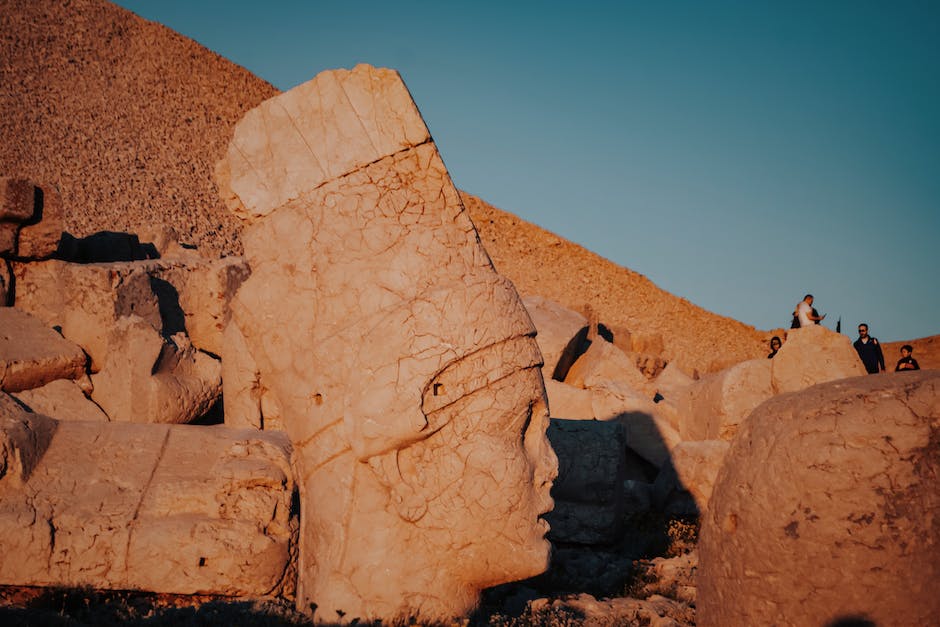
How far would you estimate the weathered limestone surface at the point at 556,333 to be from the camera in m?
10.1

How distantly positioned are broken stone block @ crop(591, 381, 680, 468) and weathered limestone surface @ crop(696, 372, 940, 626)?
18.1ft

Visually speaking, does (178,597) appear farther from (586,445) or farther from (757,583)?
(586,445)

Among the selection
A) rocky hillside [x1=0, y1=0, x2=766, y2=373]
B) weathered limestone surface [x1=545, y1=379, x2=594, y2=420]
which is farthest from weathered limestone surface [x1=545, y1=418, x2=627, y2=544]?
rocky hillside [x1=0, y1=0, x2=766, y2=373]

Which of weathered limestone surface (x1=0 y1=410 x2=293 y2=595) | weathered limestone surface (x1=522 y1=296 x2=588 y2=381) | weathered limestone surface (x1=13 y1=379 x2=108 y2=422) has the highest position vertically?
weathered limestone surface (x1=522 y1=296 x2=588 y2=381)

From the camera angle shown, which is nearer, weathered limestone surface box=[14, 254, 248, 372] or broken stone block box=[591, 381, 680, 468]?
weathered limestone surface box=[14, 254, 248, 372]

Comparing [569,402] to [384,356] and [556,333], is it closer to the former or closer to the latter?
[556,333]

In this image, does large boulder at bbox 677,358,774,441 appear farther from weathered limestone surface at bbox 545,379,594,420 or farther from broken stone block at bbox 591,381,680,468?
weathered limestone surface at bbox 545,379,594,420

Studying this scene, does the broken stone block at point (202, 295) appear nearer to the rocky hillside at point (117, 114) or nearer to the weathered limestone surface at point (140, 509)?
the weathered limestone surface at point (140, 509)

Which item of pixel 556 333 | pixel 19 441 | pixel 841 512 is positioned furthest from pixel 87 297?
pixel 841 512

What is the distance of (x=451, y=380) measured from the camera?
12.8 ft

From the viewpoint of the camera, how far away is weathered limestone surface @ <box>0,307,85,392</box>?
18.9 feet

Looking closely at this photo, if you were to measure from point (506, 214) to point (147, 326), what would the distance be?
34.4 m

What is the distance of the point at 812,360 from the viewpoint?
336 inches

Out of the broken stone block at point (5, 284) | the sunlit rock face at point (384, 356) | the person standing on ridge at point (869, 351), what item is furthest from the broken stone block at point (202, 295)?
the person standing on ridge at point (869, 351)
